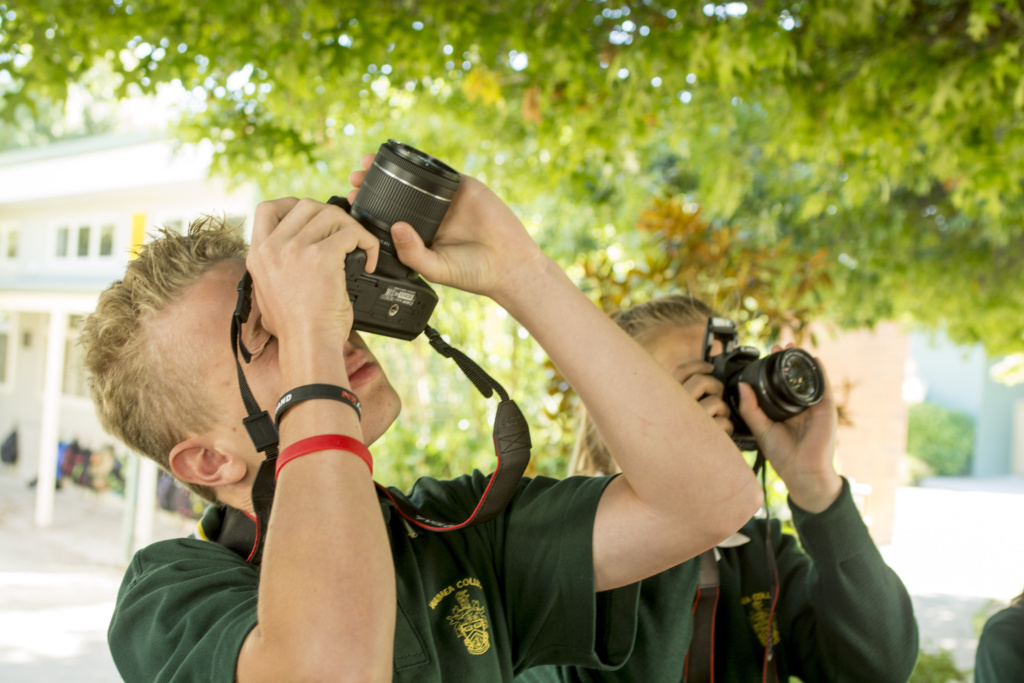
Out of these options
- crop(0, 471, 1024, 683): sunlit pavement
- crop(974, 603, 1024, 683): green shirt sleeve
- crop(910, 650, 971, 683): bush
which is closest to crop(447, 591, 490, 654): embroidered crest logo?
crop(974, 603, 1024, 683): green shirt sleeve

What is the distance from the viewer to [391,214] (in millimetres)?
1111

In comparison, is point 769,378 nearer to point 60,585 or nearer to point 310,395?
point 310,395

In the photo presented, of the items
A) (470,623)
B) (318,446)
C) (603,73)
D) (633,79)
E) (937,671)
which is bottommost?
(937,671)

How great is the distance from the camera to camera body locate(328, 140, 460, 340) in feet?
3.59

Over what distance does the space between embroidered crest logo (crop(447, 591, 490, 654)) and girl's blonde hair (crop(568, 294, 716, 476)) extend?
0.75 metres

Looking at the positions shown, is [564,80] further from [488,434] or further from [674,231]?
[488,434]

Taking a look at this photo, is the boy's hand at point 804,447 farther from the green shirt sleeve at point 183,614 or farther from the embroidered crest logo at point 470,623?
the green shirt sleeve at point 183,614

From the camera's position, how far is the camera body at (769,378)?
5.42 ft

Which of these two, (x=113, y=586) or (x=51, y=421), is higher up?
(x=51, y=421)

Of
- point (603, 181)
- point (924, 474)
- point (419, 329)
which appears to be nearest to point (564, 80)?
point (603, 181)

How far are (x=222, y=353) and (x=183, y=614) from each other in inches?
13.8

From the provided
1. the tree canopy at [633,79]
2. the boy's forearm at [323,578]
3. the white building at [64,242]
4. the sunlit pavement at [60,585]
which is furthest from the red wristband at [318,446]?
the white building at [64,242]

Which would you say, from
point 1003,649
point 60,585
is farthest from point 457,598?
point 60,585

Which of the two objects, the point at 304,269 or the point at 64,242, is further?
the point at 64,242
